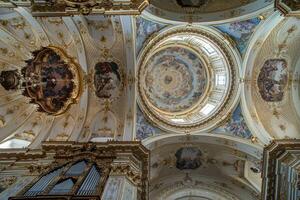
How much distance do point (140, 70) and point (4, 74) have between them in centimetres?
719

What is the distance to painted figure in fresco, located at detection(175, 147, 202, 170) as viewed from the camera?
18281mm

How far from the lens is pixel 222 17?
52.7ft

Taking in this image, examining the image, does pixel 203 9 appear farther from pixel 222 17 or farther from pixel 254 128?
pixel 254 128

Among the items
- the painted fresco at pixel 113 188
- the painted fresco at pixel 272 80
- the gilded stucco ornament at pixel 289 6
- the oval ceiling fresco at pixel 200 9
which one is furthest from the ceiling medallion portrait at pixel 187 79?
the painted fresco at pixel 113 188

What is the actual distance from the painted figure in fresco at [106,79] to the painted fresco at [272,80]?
24.9 feet

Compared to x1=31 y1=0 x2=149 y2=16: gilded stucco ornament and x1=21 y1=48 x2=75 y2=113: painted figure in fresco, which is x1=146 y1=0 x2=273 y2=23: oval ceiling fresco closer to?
x1=31 y1=0 x2=149 y2=16: gilded stucco ornament

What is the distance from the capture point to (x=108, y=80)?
17.5 meters

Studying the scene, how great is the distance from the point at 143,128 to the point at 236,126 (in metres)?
4.95

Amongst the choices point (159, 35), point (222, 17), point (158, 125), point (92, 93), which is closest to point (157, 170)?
point (158, 125)

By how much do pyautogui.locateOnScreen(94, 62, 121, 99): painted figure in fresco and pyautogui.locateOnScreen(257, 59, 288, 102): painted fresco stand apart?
24.9 ft

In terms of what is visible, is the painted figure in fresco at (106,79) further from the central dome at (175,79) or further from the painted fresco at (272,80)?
the painted fresco at (272,80)

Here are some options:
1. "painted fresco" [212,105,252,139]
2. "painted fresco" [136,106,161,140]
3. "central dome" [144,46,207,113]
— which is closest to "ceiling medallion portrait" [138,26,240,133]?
"central dome" [144,46,207,113]

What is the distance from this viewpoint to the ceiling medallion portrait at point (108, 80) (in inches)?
682

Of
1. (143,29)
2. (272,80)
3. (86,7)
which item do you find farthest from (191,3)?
(272,80)
